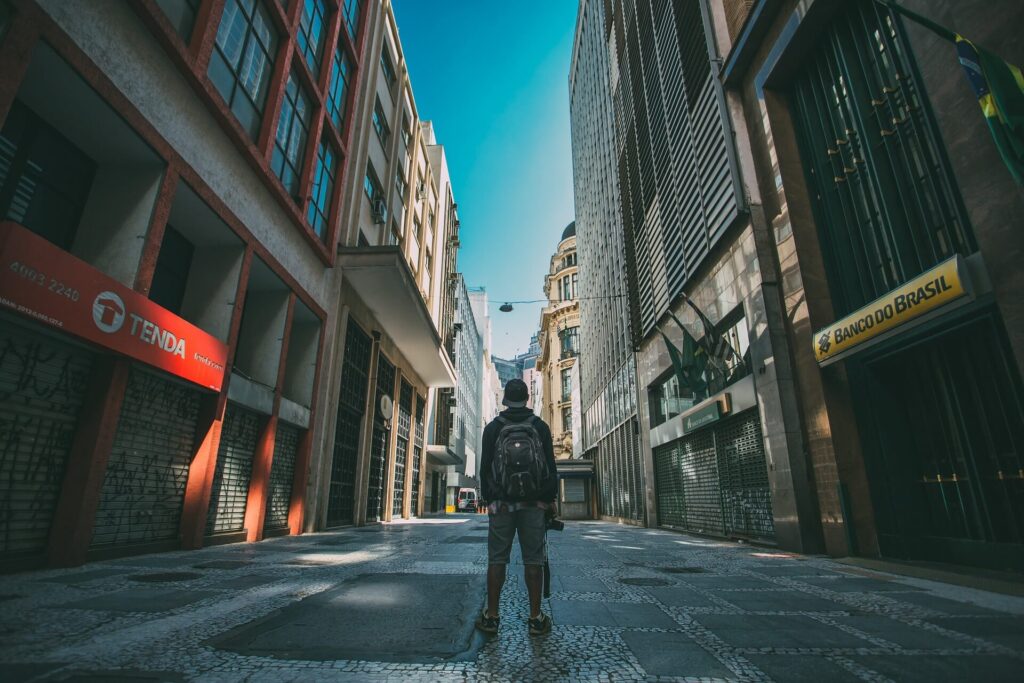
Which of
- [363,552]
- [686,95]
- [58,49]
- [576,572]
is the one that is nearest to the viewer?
[58,49]

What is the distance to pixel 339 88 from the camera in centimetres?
1584

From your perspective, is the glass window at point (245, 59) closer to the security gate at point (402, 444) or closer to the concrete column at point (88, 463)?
the concrete column at point (88, 463)

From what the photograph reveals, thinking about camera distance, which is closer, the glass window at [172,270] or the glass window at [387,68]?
the glass window at [172,270]

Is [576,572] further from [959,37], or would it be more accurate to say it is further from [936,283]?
[959,37]

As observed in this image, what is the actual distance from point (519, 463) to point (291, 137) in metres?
12.5

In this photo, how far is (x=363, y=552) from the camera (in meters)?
7.89

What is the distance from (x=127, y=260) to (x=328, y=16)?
11.8m

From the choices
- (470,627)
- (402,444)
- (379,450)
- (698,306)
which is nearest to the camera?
(470,627)

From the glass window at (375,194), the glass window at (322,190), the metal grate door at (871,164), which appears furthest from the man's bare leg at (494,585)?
the glass window at (375,194)

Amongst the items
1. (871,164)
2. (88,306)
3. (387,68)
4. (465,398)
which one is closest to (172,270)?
(88,306)

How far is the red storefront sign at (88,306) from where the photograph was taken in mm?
4914

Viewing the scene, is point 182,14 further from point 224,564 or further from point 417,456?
point 417,456

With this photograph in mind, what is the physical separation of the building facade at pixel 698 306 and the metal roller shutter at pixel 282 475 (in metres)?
10.7

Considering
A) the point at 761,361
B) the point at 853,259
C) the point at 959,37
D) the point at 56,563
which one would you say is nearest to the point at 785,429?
the point at 761,361
